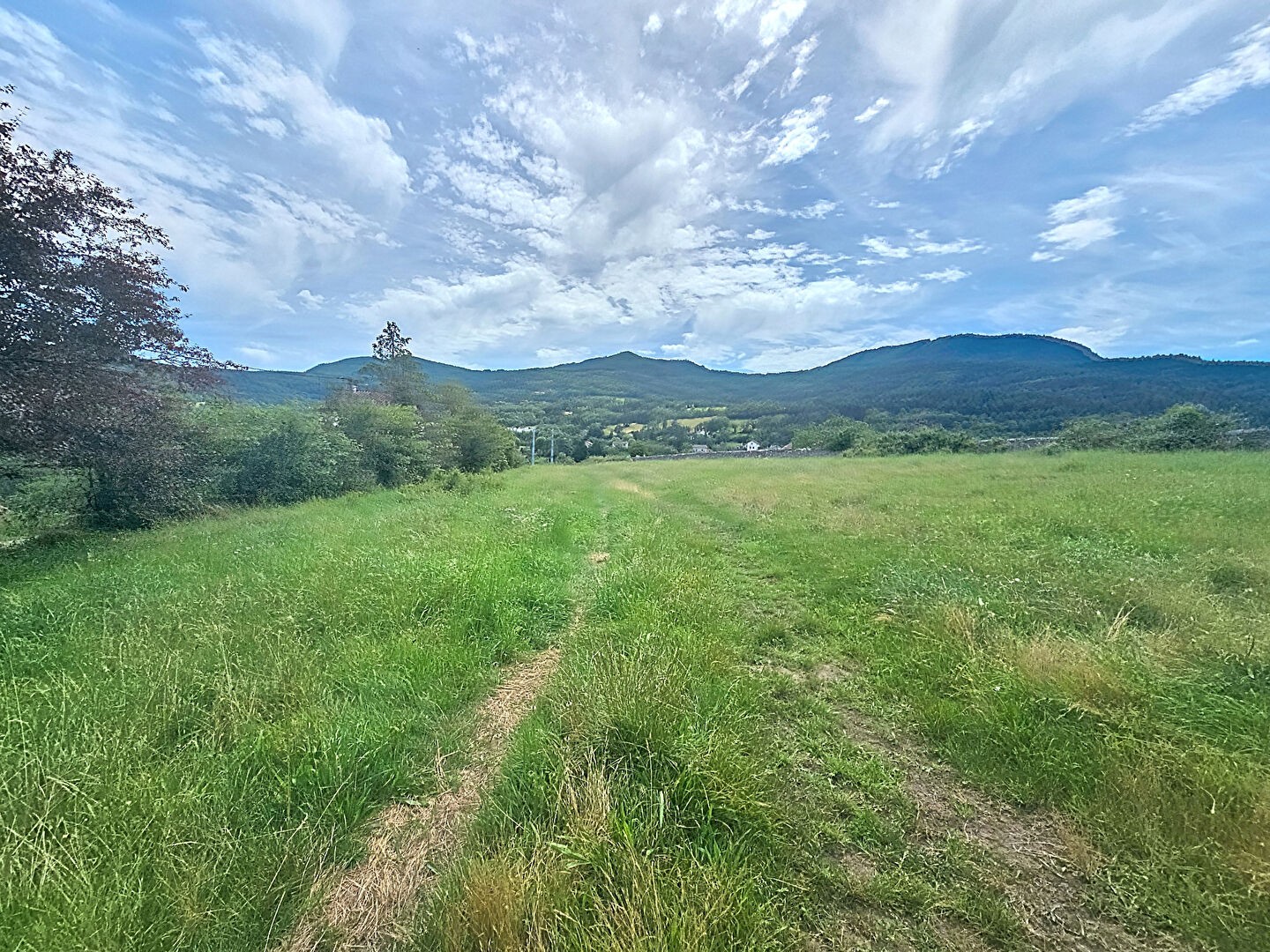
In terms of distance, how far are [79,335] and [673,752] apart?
13.9 meters

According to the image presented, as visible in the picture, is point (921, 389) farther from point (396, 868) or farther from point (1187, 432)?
point (396, 868)

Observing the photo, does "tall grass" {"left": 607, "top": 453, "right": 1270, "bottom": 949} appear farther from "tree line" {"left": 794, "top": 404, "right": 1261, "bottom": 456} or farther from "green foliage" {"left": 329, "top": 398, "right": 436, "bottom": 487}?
"tree line" {"left": 794, "top": 404, "right": 1261, "bottom": 456}

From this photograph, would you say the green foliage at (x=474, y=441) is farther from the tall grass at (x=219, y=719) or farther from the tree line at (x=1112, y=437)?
the tree line at (x=1112, y=437)

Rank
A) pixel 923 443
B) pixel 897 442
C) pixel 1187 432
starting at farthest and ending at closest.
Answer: pixel 897 442 → pixel 923 443 → pixel 1187 432

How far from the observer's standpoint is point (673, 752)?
10.8ft

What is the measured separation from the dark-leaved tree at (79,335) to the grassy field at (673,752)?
350 cm

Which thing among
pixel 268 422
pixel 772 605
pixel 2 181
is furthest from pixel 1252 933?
pixel 268 422

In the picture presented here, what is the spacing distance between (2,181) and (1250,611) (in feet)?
62.3

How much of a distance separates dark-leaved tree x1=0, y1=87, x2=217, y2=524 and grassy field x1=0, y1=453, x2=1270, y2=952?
3.50 meters

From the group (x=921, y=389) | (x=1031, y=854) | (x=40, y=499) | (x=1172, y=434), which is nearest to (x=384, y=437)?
(x=40, y=499)

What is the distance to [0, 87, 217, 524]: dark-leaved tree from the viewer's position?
878 centimetres

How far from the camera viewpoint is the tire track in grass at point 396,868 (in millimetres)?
2424

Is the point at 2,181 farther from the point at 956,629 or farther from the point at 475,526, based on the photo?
the point at 956,629

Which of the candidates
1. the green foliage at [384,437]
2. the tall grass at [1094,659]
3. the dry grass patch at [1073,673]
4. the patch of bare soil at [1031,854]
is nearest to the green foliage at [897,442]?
the tall grass at [1094,659]
